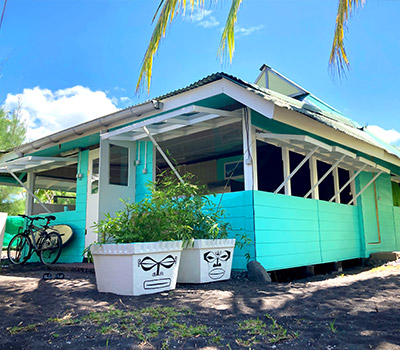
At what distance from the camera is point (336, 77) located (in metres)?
5.51

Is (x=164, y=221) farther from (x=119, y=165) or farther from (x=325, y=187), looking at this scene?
(x=325, y=187)

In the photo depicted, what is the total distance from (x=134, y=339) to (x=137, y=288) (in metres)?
1.50

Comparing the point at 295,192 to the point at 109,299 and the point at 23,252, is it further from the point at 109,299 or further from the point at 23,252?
the point at 23,252

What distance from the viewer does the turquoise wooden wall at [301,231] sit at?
5691 millimetres

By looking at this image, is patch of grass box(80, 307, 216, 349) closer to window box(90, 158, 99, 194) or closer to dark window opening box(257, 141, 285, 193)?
window box(90, 158, 99, 194)

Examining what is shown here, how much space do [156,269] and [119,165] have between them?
327 cm

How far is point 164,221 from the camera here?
451 centimetres

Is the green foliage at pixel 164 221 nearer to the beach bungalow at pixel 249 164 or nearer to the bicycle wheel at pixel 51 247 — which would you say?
the beach bungalow at pixel 249 164

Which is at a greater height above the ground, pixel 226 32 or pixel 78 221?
pixel 226 32

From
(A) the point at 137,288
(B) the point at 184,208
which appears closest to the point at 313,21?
(B) the point at 184,208

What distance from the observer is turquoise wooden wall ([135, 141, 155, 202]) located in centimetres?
705

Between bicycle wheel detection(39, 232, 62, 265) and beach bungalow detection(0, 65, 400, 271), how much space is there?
24 centimetres

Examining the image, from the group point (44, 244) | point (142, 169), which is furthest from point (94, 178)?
point (44, 244)

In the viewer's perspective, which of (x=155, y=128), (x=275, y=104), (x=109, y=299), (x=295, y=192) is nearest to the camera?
(x=109, y=299)
